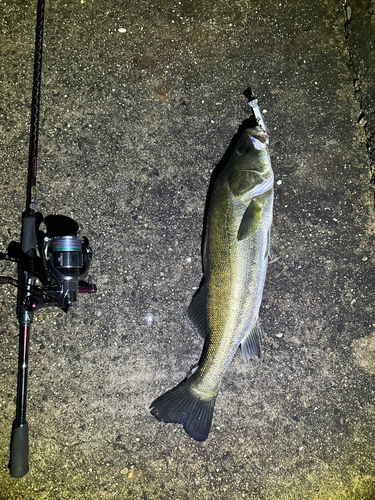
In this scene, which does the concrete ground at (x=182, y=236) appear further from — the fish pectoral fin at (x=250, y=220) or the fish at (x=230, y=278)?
the fish pectoral fin at (x=250, y=220)

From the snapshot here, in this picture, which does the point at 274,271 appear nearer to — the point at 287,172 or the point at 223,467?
the point at 287,172

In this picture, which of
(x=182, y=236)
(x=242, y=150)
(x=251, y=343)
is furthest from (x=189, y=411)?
(x=242, y=150)

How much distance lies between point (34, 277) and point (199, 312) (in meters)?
1.32

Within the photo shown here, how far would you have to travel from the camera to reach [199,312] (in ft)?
8.33

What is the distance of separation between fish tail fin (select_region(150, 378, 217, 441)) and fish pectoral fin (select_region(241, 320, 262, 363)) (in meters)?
0.42

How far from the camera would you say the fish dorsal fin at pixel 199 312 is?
98.9 inches

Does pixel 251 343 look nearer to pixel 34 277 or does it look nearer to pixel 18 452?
pixel 34 277

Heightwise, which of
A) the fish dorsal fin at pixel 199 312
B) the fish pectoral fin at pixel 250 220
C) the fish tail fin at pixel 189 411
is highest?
the fish pectoral fin at pixel 250 220

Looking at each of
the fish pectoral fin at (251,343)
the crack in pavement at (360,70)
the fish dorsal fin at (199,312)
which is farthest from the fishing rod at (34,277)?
the crack in pavement at (360,70)

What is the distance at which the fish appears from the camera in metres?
2.35

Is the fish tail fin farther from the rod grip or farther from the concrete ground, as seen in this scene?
the rod grip

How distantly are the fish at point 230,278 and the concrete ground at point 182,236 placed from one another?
32 centimetres

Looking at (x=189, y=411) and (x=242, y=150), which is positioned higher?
(x=242, y=150)

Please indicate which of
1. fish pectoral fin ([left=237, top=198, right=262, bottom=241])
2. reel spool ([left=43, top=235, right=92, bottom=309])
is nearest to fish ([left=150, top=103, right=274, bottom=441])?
fish pectoral fin ([left=237, top=198, right=262, bottom=241])
